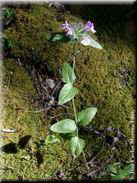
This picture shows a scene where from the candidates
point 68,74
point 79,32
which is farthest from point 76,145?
point 79,32

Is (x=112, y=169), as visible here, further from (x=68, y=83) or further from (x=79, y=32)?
(x=79, y=32)

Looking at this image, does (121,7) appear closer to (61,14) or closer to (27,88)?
(61,14)

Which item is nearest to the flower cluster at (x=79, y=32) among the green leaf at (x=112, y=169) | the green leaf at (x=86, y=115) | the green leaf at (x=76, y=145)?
the green leaf at (x=86, y=115)

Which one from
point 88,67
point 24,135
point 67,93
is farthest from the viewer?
point 88,67

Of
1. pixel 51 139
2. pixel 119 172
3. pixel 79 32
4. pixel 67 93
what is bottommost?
pixel 119 172

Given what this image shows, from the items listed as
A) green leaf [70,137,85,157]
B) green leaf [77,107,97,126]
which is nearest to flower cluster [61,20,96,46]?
green leaf [77,107,97,126]

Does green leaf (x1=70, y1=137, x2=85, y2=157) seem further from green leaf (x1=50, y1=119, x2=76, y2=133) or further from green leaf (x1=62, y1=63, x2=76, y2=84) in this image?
green leaf (x1=62, y1=63, x2=76, y2=84)

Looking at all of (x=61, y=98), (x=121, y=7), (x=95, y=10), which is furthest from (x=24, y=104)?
(x=121, y=7)
